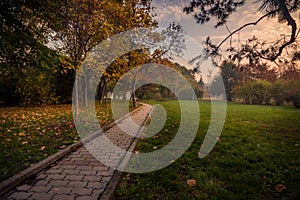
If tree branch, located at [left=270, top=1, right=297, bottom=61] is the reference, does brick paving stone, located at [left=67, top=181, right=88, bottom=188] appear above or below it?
below

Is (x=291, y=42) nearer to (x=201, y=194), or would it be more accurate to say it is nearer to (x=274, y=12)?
(x=274, y=12)

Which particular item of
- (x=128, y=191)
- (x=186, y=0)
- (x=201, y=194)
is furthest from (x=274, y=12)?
(x=128, y=191)

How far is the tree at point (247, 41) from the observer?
4.89 metres

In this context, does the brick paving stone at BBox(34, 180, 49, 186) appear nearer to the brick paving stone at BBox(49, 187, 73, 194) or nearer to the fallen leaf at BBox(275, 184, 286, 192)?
the brick paving stone at BBox(49, 187, 73, 194)

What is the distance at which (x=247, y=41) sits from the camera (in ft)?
17.9

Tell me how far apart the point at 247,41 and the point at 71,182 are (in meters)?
6.12

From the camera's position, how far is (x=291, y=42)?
494 centimetres

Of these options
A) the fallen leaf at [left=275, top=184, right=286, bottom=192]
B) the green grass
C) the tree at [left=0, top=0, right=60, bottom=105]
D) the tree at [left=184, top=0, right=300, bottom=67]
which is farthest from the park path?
the tree at [left=0, top=0, right=60, bottom=105]

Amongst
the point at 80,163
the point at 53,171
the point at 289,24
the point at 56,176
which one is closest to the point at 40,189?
the point at 56,176

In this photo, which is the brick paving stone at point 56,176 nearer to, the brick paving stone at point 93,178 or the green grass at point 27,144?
the brick paving stone at point 93,178

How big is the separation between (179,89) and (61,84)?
3807cm

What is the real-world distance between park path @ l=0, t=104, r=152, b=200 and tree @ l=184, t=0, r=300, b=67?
4679 mm

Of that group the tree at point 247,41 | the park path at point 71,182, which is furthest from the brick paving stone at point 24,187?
the tree at point 247,41

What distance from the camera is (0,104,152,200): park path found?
2.53 m
